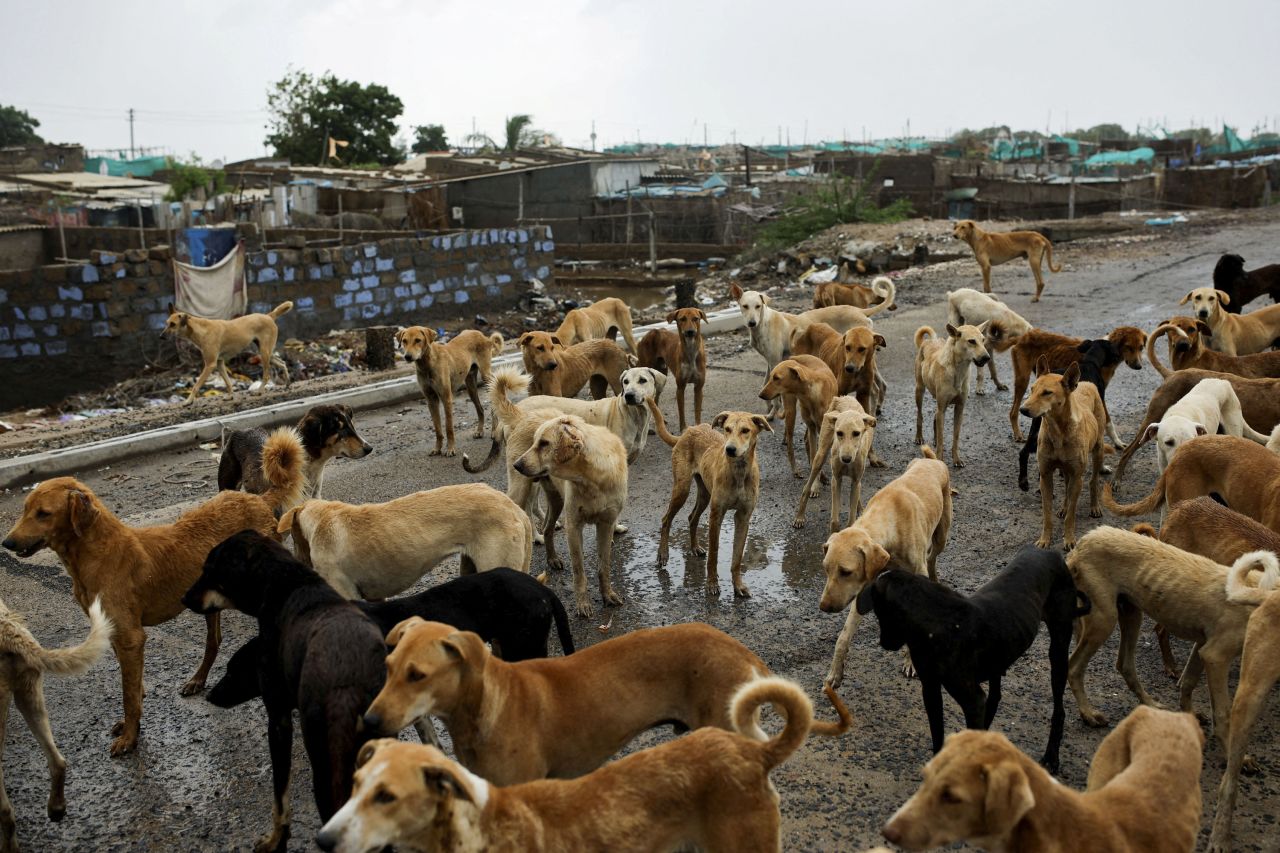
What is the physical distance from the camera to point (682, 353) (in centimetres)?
1038

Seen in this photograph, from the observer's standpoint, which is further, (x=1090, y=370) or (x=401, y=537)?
(x=1090, y=370)

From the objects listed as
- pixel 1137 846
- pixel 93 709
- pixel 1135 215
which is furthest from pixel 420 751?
pixel 1135 215

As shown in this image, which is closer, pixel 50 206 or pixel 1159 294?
pixel 1159 294

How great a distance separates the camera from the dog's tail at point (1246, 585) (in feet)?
14.6

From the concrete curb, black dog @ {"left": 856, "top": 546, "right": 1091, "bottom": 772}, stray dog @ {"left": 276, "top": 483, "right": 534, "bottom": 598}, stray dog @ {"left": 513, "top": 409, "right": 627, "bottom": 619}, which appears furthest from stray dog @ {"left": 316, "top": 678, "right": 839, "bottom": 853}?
the concrete curb

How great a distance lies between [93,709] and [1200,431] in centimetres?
720

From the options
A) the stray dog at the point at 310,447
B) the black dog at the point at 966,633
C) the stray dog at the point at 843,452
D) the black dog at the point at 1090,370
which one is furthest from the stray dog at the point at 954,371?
the stray dog at the point at 310,447

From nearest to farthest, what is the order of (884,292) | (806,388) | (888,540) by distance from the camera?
(888,540) < (806,388) < (884,292)

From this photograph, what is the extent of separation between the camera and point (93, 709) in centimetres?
557

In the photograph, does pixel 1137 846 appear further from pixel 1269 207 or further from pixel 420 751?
pixel 1269 207

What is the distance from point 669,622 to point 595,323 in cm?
698

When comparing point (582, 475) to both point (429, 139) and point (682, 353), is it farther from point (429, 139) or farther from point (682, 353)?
point (429, 139)

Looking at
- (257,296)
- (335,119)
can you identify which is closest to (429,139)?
(335,119)

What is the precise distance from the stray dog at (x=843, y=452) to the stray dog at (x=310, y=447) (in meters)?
3.46
